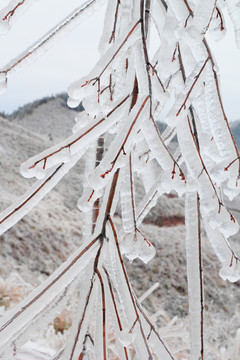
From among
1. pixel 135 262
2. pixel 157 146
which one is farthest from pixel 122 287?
pixel 135 262

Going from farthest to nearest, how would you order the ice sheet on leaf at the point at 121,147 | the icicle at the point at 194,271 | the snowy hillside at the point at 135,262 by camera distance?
the snowy hillside at the point at 135,262, the icicle at the point at 194,271, the ice sheet on leaf at the point at 121,147

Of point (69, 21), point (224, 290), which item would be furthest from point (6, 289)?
point (224, 290)

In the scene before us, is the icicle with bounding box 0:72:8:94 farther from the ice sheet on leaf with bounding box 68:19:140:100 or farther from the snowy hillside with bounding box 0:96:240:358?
the snowy hillside with bounding box 0:96:240:358

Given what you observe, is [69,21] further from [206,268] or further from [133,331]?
[206,268]

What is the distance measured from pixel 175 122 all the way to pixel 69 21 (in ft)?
0.60

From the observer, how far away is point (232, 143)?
0.42 metres

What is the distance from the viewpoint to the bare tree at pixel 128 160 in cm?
39

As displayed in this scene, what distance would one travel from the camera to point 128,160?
402mm

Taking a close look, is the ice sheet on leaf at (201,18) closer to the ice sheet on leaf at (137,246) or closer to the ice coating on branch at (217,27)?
the ice coating on branch at (217,27)

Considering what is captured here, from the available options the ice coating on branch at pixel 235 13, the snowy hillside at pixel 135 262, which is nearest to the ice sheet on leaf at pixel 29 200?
the ice coating on branch at pixel 235 13

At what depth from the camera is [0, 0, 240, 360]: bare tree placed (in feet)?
1.27

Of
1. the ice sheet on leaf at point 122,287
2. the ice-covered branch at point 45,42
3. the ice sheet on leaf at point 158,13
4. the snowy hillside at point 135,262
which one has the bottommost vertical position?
the ice sheet on leaf at point 122,287

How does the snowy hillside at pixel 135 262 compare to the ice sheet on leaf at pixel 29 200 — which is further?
the snowy hillside at pixel 135 262

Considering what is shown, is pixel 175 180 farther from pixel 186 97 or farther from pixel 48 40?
pixel 48 40
